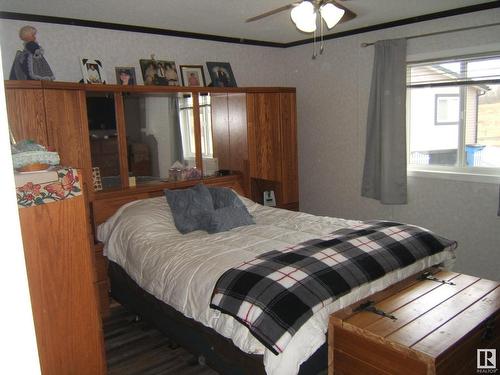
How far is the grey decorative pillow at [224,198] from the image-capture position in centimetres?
343

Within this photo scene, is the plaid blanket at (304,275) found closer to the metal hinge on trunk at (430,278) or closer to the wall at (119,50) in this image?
the metal hinge on trunk at (430,278)

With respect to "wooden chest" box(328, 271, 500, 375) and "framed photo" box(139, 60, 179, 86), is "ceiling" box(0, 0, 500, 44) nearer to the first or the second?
"framed photo" box(139, 60, 179, 86)

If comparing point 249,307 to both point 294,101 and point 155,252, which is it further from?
point 294,101

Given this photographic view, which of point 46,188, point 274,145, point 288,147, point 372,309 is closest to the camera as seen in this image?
point 46,188

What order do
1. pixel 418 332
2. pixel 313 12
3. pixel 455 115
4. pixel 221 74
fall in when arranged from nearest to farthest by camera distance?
1. pixel 418 332
2. pixel 313 12
3. pixel 455 115
4. pixel 221 74

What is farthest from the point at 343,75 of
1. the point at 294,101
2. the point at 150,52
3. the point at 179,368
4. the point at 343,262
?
the point at 179,368

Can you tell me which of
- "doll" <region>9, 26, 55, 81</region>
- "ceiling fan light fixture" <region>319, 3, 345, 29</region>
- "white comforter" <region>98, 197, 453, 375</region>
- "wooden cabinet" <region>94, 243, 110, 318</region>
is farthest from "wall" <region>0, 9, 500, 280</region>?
"ceiling fan light fixture" <region>319, 3, 345, 29</region>

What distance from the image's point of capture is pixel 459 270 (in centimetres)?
372

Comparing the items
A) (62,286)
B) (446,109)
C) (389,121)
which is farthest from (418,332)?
(446,109)

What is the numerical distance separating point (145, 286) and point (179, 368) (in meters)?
0.57

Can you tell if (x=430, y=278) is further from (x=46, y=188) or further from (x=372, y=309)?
(x=46, y=188)

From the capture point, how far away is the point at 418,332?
1846 millimetres

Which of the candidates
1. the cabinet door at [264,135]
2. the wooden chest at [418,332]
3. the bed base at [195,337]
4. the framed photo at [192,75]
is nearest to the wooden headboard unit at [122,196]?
the bed base at [195,337]

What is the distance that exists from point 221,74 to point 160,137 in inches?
38.1
